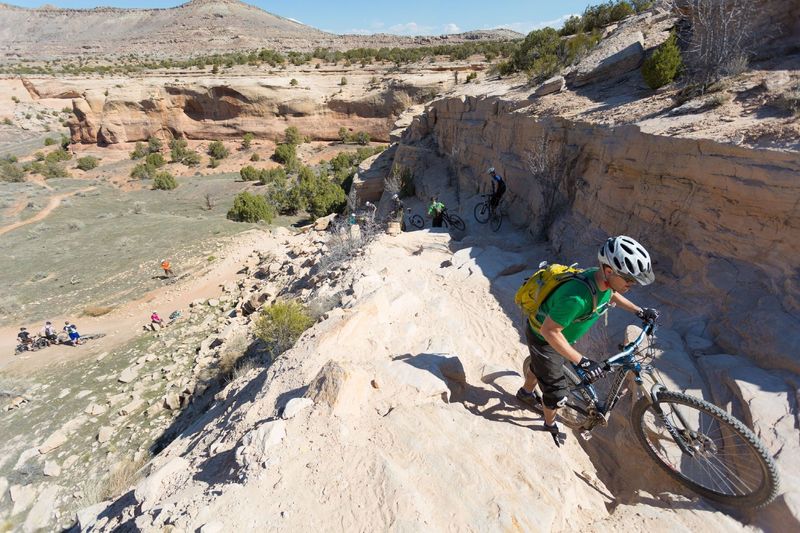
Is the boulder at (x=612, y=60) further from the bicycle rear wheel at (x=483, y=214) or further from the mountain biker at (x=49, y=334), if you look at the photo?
the mountain biker at (x=49, y=334)

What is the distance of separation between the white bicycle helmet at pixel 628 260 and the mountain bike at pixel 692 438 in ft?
1.98

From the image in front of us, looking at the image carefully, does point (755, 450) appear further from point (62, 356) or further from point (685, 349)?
point (62, 356)

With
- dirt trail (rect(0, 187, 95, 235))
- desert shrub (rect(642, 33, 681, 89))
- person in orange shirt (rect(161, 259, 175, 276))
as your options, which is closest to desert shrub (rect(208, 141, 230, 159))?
dirt trail (rect(0, 187, 95, 235))

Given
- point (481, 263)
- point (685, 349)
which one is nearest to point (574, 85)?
point (481, 263)

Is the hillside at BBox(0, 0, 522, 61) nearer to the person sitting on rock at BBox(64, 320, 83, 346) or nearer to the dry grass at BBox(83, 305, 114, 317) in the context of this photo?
the dry grass at BBox(83, 305, 114, 317)

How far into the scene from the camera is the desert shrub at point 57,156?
3167cm

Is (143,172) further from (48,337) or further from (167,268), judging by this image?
(48,337)

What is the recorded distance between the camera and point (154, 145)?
33.7 m

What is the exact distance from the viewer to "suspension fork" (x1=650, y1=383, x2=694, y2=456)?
3.20m

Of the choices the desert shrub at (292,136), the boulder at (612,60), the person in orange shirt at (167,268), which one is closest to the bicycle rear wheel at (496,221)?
the boulder at (612,60)

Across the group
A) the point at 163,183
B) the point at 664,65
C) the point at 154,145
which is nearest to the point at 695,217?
the point at 664,65

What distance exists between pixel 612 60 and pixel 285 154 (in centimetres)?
2681

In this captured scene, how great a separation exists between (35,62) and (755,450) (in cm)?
8685

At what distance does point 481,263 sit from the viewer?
8219 mm
